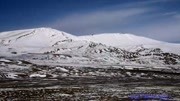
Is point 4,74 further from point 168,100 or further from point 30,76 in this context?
point 168,100

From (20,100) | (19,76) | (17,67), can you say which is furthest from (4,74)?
(20,100)

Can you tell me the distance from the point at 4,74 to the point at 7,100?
100 metres

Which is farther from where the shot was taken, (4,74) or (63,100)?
Result: (4,74)

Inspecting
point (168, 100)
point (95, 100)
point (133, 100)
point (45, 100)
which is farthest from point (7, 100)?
point (168, 100)

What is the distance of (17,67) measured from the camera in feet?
577

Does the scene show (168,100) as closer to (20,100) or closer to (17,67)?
(20,100)

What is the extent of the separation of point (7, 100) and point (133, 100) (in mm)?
17326

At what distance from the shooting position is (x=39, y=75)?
14650 centimetres

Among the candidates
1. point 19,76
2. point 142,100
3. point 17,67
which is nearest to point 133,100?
point 142,100

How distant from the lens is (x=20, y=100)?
146 ft

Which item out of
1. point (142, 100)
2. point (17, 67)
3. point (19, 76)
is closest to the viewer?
point (142, 100)

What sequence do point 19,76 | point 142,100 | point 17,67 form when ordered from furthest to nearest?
point 17,67, point 19,76, point 142,100

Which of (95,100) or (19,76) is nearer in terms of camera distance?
(95,100)

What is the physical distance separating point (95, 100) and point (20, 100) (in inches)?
411
